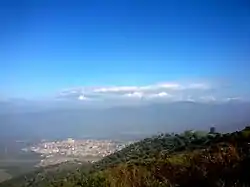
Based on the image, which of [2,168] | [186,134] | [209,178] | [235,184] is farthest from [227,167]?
[2,168]

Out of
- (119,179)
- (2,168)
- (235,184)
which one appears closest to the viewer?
(235,184)

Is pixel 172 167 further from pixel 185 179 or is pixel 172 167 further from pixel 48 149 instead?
pixel 48 149

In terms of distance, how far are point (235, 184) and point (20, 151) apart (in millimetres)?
184468

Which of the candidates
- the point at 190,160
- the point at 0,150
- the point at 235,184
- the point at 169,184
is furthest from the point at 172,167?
the point at 0,150

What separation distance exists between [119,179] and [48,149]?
591 ft

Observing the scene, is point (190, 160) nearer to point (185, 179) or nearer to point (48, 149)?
point (185, 179)

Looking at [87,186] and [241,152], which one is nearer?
[241,152]

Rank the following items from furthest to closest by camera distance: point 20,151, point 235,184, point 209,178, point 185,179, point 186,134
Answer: point 20,151, point 186,134, point 185,179, point 209,178, point 235,184

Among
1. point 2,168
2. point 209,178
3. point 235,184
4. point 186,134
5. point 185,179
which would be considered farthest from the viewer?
point 2,168

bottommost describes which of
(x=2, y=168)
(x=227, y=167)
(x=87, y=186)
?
(x=2, y=168)

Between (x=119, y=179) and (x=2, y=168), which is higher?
(x=119, y=179)

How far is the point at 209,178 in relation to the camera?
807cm

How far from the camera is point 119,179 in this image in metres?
9.22

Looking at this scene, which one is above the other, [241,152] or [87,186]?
[241,152]
